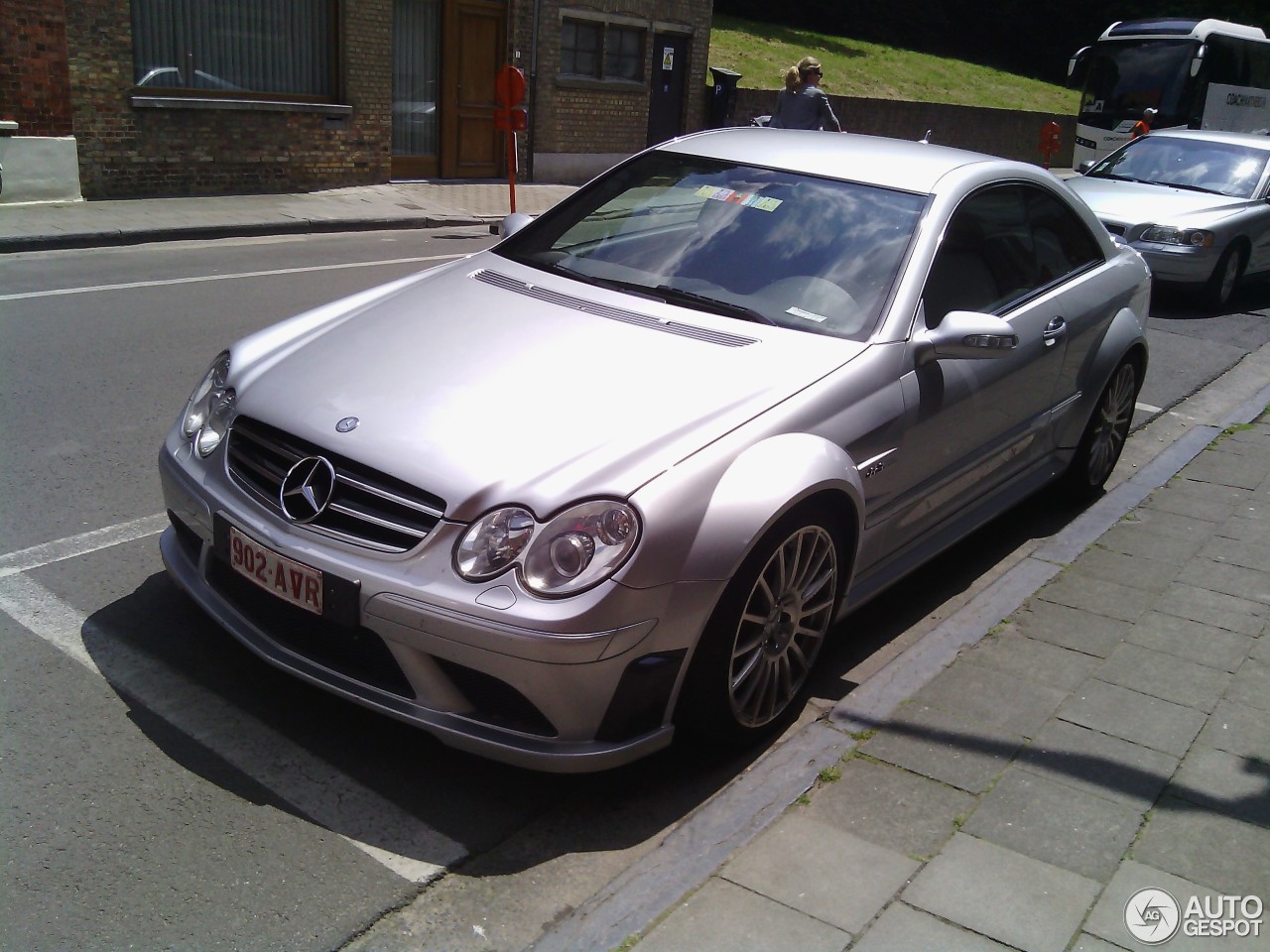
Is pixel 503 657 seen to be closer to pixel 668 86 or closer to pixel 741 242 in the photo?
pixel 741 242

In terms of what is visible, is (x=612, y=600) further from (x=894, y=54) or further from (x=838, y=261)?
(x=894, y=54)

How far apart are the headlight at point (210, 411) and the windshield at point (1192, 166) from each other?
10882 mm

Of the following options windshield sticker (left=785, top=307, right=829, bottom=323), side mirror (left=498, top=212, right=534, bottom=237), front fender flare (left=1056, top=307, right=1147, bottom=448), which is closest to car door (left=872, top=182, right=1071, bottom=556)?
front fender flare (left=1056, top=307, right=1147, bottom=448)

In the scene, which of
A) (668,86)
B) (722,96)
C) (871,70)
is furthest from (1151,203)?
(871,70)

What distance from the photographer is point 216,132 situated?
14.7 metres

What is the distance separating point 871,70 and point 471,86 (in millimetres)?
21649

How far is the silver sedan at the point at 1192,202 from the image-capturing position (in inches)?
442

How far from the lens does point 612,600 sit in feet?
10.0

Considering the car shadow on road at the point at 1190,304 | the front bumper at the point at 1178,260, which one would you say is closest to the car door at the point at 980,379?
the front bumper at the point at 1178,260

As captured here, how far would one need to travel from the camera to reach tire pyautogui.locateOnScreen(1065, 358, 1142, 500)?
5746mm

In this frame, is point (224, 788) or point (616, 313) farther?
point (616, 313)

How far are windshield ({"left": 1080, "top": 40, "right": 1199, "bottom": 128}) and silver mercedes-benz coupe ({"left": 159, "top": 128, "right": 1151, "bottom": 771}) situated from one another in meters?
20.8

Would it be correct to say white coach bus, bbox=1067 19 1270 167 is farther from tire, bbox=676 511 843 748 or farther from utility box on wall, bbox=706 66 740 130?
tire, bbox=676 511 843 748

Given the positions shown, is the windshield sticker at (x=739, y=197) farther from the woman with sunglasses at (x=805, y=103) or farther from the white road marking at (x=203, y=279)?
the woman with sunglasses at (x=805, y=103)
